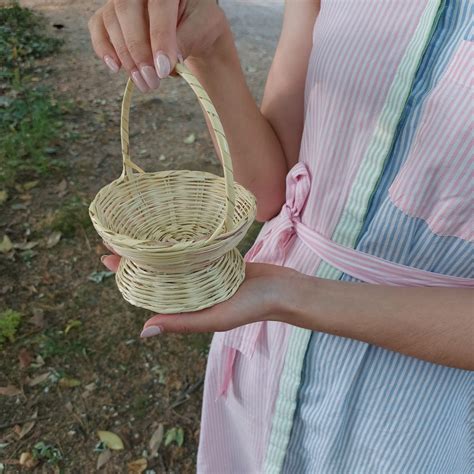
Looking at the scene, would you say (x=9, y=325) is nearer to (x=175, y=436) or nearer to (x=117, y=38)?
(x=175, y=436)

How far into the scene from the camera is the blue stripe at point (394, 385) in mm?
892

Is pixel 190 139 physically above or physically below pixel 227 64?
below

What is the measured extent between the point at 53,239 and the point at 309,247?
1899 millimetres

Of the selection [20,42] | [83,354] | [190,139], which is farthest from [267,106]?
[20,42]

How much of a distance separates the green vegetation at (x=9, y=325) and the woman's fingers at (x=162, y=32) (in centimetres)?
171

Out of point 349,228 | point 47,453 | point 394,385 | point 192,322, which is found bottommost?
point 47,453

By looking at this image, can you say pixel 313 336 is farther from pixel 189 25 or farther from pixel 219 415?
pixel 189 25

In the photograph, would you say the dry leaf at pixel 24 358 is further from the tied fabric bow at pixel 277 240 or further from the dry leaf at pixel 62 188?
the tied fabric bow at pixel 277 240

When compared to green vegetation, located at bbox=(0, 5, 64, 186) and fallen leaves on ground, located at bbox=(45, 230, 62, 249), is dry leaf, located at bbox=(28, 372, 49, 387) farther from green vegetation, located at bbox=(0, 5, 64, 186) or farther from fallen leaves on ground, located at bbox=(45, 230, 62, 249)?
green vegetation, located at bbox=(0, 5, 64, 186)

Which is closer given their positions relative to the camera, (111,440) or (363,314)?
(363,314)

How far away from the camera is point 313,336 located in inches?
40.1

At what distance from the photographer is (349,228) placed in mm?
984

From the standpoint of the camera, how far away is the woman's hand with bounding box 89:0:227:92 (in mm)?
810

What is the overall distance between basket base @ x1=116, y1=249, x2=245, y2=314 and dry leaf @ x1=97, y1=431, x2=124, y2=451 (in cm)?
116
